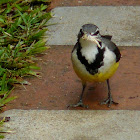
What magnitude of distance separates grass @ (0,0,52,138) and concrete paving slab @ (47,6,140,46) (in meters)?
0.21

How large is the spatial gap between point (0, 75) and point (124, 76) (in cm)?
157

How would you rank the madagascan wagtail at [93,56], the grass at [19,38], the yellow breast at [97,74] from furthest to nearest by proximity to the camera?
the grass at [19,38], the yellow breast at [97,74], the madagascan wagtail at [93,56]

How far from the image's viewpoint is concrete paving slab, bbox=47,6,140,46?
6859 mm

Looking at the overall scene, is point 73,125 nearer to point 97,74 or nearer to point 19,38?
point 97,74

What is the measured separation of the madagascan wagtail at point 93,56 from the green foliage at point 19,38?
3.26 feet

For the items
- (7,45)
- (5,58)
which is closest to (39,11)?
(7,45)

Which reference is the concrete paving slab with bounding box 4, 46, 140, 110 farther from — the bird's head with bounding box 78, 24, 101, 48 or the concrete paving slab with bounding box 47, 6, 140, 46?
the bird's head with bounding box 78, 24, 101, 48

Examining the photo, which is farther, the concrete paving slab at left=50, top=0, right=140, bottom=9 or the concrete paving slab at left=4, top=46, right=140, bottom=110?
the concrete paving slab at left=50, top=0, right=140, bottom=9

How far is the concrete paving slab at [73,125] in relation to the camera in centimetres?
502

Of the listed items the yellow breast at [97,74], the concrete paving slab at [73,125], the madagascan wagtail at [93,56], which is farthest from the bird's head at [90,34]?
the concrete paving slab at [73,125]

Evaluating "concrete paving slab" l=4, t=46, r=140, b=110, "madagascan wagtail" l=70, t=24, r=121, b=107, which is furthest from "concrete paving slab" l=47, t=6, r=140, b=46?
"madagascan wagtail" l=70, t=24, r=121, b=107

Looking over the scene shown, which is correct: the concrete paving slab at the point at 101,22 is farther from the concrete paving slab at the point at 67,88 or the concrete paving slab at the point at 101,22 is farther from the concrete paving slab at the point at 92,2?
the concrete paving slab at the point at 67,88

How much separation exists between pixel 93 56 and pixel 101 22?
2.26 m

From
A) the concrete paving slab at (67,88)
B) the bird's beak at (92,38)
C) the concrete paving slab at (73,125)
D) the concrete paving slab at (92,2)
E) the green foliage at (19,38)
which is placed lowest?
the concrete paving slab at (73,125)
